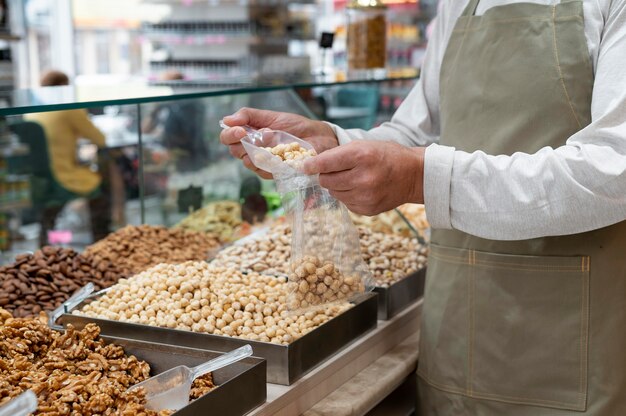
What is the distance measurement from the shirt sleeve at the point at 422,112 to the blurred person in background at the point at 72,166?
1.35 meters

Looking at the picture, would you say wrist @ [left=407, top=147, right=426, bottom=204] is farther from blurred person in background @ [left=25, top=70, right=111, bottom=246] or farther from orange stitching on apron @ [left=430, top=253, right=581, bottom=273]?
blurred person in background @ [left=25, top=70, right=111, bottom=246]

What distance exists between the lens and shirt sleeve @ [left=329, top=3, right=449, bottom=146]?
2.14 m

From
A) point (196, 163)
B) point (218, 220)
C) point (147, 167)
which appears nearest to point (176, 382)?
point (218, 220)

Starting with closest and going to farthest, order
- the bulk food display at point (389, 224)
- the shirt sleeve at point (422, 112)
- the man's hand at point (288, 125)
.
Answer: the man's hand at point (288, 125), the shirt sleeve at point (422, 112), the bulk food display at point (389, 224)

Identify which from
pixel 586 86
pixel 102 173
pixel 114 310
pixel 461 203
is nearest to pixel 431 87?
pixel 586 86

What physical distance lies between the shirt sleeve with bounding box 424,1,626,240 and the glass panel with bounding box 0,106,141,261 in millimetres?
1744

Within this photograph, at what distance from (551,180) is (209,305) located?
0.86 m

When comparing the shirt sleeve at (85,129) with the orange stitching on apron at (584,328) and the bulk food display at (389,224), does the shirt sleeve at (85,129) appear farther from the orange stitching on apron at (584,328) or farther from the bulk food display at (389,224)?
the orange stitching on apron at (584,328)

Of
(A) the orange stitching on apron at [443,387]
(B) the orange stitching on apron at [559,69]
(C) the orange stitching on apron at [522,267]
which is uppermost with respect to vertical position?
(B) the orange stitching on apron at [559,69]

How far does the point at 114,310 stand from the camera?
6.41 feet

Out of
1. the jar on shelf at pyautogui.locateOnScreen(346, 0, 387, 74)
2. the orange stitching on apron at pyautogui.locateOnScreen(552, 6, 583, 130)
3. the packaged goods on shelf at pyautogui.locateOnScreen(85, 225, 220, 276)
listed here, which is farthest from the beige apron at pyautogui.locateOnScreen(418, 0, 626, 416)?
the jar on shelf at pyautogui.locateOnScreen(346, 0, 387, 74)

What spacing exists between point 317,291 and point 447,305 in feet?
1.28

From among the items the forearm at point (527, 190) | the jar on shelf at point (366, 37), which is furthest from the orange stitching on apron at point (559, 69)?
the jar on shelf at point (366, 37)

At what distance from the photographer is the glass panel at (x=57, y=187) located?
3.25m
